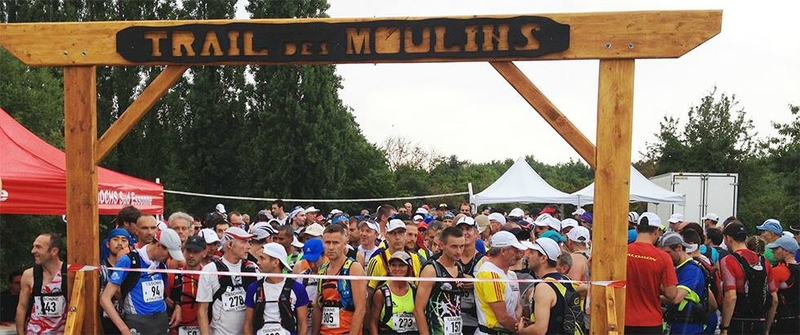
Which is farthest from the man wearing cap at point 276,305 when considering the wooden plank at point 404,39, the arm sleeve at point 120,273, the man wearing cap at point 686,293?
the man wearing cap at point 686,293

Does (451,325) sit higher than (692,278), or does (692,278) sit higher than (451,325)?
(692,278)

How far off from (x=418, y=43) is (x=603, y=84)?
4.97 feet

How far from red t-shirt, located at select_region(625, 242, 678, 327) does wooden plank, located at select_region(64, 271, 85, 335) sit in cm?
489

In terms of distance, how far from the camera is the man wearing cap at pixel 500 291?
558 centimetres

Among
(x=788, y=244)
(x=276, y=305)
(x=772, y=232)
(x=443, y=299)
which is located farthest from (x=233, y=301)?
(x=772, y=232)

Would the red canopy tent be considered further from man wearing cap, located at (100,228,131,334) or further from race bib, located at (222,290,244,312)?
race bib, located at (222,290,244,312)

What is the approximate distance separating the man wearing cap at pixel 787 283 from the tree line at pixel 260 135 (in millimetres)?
23839

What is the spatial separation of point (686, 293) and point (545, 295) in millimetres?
2297

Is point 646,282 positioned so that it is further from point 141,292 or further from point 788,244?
point 141,292

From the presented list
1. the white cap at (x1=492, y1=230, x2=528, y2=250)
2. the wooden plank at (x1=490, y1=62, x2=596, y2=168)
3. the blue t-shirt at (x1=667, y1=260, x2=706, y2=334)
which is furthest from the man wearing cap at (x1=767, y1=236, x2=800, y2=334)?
the white cap at (x1=492, y1=230, x2=528, y2=250)

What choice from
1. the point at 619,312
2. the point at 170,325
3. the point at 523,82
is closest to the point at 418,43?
the point at 523,82

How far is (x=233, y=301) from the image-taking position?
6.11m

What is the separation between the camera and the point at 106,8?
33625 mm

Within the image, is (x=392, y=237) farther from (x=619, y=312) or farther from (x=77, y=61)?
(x=77, y=61)
